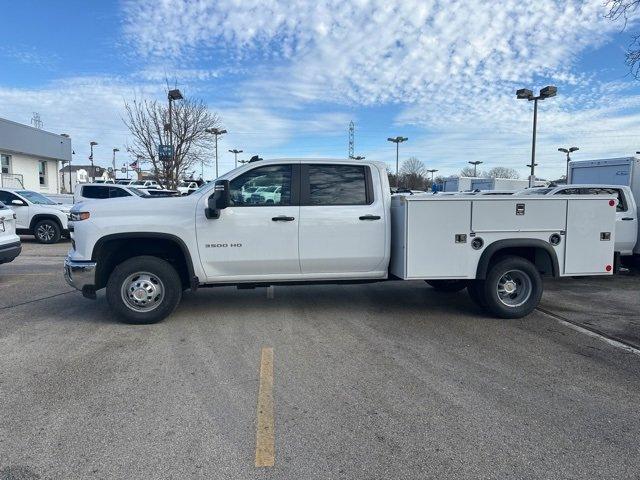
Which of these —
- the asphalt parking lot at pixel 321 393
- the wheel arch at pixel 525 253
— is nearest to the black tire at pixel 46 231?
the asphalt parking lot at pixel 321 393

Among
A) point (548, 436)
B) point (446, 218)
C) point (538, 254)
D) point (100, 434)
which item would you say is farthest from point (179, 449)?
point (538, 254)

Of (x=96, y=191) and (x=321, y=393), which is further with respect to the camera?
(x=96, y=191)

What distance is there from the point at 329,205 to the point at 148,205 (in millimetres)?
2251

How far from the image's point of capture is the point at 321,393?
4.14 m

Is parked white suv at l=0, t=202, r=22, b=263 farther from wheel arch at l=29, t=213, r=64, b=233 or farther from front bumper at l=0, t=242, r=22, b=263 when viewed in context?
wheel arch at l=29, t=213, r=64, b=233

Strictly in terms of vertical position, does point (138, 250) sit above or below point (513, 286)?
above

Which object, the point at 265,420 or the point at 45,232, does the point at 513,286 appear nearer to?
the point at 265,420

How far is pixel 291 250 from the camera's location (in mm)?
6188

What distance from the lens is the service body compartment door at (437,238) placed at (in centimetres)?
620

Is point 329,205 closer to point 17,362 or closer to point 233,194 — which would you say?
point 233,194

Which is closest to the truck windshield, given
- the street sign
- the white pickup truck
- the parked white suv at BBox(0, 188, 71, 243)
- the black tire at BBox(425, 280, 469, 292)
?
the parked white suv at BBox(0, 188, 71, 243)


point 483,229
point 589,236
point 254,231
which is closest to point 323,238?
point 254,231

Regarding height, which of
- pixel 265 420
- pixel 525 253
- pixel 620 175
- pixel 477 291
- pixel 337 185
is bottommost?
pixel 265 420

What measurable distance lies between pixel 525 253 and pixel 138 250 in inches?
204
